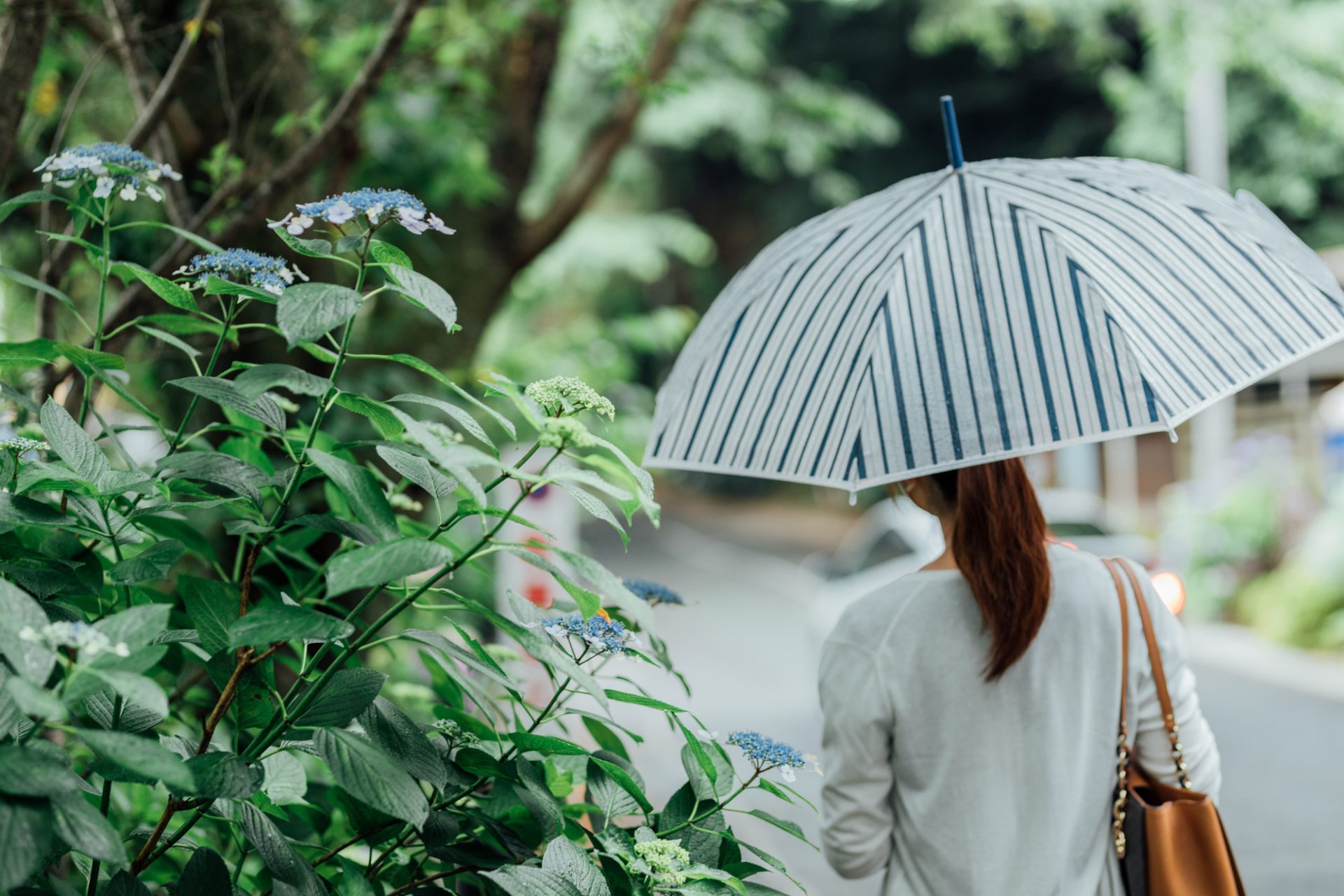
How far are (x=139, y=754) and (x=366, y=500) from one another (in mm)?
301

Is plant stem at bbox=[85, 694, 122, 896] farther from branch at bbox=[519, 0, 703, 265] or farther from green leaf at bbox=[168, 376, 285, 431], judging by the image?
branch at bbox=[519, 0, 703, 265]

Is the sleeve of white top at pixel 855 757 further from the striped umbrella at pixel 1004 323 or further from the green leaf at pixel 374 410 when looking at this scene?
the green leaf at pixel 374 410

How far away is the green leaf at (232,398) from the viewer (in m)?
1.11

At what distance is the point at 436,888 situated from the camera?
4.36ft

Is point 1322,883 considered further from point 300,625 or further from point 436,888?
point 300,625

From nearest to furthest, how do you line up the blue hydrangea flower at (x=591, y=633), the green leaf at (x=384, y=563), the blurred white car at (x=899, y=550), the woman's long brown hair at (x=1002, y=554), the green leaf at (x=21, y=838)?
the green leaf at (x=21, y=838) < the green leaf at (x=384, y=563) < the blue hydrangea flower at (x=591, y=633) < the woman's long brown hair at (x=1002, y=554) < the blurred white car at (x=899, y=550)

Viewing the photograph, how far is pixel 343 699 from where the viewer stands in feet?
3.68

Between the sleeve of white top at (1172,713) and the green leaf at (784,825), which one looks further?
the sleeve of white top at (1172,713)

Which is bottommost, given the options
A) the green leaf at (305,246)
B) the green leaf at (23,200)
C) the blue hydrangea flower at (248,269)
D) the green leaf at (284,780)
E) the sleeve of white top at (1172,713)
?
the sleeve of white top at (1172,713)

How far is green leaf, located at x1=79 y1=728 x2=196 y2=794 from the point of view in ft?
2.82

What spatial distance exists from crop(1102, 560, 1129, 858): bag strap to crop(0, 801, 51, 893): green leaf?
4.86 ft

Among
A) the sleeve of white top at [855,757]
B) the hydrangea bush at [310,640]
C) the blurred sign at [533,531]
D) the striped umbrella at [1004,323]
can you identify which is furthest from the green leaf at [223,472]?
the blurred sign at [533,531]

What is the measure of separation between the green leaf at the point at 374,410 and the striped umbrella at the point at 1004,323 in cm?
71

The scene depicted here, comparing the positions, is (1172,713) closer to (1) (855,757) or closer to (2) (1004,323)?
(1) (855,757)
